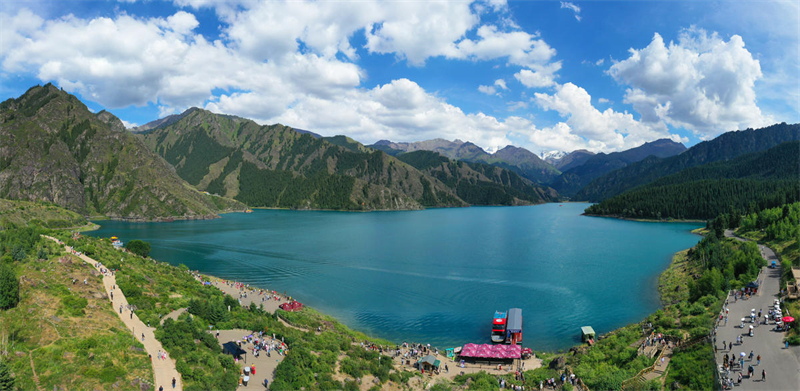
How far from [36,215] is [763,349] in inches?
7995

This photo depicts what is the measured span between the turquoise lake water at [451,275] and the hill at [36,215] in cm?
2085

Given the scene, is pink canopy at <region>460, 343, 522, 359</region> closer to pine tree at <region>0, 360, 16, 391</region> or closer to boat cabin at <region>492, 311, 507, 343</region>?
boat cabin at <region>492, 311, 507, 343</region>

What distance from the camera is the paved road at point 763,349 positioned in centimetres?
2738

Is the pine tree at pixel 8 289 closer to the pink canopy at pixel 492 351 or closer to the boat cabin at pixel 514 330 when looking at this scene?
the pink canopy at pixel 492 351

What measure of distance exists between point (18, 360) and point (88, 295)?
1458 cm

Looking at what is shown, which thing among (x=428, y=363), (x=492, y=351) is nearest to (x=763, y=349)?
(x=492, y=351)

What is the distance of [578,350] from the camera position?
45844 millimetres

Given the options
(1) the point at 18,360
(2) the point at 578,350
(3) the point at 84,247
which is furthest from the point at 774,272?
(3) the point at 84,247

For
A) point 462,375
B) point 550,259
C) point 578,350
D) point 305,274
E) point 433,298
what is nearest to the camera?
point 462,375

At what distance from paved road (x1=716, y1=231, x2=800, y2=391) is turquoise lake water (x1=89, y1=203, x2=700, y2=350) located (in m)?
15.8

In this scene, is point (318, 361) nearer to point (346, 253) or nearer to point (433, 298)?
point (433, 298)

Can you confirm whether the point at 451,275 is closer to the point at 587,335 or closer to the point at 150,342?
the point at 587,335

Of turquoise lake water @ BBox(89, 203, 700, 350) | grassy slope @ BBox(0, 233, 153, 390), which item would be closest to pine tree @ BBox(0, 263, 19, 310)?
grassy slope @ BBox(0, 233, 153, 390)

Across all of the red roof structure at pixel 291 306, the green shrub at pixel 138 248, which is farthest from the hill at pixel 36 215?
the red roof structure at pixel 291 306
